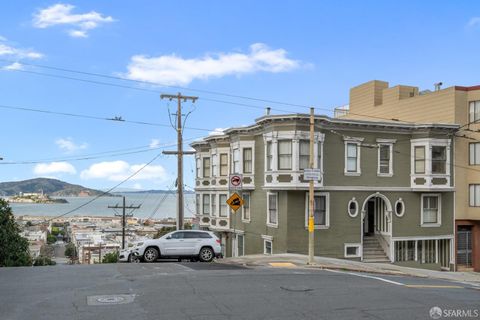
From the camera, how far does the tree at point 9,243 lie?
110 feet

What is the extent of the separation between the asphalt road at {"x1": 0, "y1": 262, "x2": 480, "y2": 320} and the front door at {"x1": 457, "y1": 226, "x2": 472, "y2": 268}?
743 inches

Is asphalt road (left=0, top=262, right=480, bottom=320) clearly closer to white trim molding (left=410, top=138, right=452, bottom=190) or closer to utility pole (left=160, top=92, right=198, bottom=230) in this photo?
utility pole (left=160, top=92, right=198, bottom=230)

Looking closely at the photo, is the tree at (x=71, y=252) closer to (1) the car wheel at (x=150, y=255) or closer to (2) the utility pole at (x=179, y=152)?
(2) the utility pole at (x=179, y=152)

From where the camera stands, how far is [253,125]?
3128 centimetres

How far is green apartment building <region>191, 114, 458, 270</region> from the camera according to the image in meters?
28.4

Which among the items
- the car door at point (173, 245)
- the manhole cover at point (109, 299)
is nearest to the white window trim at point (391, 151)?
the car door at point (173, 245)

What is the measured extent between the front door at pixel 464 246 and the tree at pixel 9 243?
29213 millimetres

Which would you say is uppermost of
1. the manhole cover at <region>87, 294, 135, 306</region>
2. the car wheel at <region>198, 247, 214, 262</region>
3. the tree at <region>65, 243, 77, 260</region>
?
the manhole cover at <region>87, 294, 135, 306</region>

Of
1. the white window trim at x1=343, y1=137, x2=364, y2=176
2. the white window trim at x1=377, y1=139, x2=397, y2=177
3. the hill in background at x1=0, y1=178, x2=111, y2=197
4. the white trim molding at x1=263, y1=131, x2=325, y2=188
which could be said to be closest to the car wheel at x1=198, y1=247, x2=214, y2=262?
the white trim molding at x1=263, y1=131, x2=325, y2=188

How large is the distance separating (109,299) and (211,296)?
7.71 feet

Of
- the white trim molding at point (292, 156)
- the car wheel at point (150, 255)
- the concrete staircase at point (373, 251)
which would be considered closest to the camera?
the car wheel at point (150, 255)

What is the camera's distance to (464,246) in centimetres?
3288

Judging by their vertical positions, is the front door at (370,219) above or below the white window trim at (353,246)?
above

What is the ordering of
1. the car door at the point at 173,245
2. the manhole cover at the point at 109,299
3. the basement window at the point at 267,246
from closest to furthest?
the manhole cover at the point at 109,299 < the car door at the point at 173,245 < the basement window at the point at 267,246
